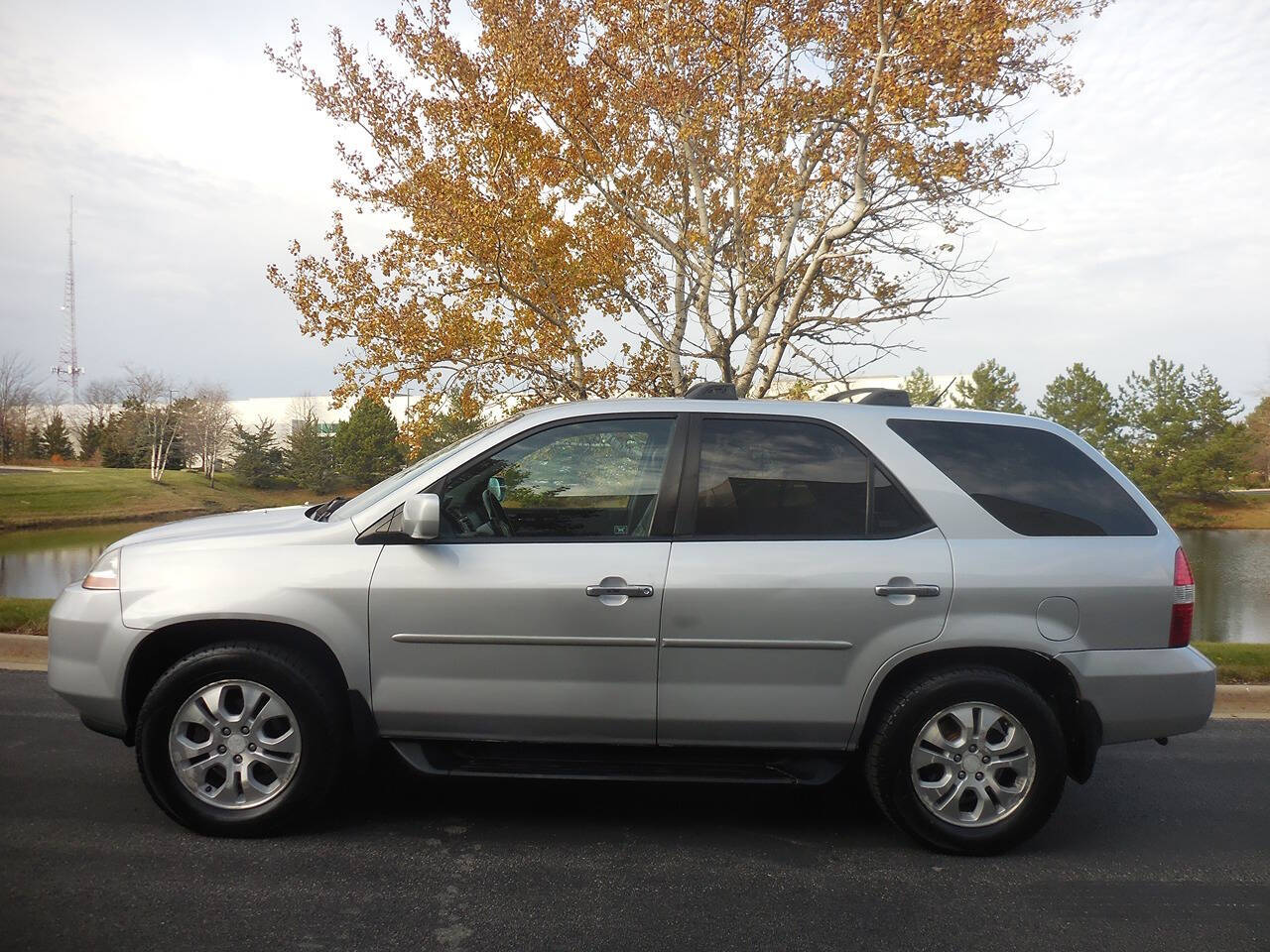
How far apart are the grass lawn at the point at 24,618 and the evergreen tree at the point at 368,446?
771 cm

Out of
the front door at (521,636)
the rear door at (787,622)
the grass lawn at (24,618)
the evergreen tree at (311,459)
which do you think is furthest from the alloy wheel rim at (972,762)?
the evergreen tree at (311,459)

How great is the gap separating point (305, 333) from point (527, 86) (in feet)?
15.2

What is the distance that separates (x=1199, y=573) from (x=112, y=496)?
114 ft

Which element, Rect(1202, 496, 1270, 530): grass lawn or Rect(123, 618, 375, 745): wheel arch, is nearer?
Rect(123, 618, 375, 745): wheel arch

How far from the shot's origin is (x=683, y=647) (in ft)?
11.8

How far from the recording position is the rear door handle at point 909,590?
141 inches

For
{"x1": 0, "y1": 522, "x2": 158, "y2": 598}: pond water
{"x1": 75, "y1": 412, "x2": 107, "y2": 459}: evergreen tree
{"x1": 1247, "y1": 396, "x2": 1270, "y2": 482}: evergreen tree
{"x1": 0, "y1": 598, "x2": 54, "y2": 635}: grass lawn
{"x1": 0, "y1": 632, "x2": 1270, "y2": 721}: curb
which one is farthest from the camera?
{"x1": 1247, "y1": 396, "x2": 1270, "y2": 482}: evergreen tree

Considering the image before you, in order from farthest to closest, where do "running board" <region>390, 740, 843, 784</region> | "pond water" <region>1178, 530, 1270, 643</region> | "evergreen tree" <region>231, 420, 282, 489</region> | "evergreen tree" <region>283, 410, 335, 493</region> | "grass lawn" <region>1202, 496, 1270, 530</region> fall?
"grass lawn" <region>1202, 496, 1270, 530</region> < "evergreen tree" <region>231, 420, 282, 489</region> < "evergreen tree" <region>283, 410, 335, 493</region> < "pond water" <region>1178, 530, 1270, 643</region> < "running board" <region>390, 740, 843, 784</region>

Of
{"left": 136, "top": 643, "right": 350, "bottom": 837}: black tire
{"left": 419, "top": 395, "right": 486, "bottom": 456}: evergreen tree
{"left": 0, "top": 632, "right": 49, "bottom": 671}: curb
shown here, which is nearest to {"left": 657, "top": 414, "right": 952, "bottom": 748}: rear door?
{"left": 136, "top": 643, "right": 350, "bottom": 837}: black tire

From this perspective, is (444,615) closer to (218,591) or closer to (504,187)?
(218,591)

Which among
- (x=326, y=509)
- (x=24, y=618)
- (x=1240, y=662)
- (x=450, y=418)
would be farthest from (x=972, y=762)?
(x=450, y=418)

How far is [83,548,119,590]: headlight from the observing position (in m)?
3.75

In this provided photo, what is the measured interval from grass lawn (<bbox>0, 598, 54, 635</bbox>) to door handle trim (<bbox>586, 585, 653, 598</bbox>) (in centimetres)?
595

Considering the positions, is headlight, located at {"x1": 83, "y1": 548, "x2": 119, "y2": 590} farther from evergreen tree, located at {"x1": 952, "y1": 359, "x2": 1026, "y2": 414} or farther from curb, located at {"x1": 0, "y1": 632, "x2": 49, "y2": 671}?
evergreen tree, located at {"x1": 952, "y1": 359, "x2": 1026, "y2": 414}
